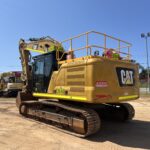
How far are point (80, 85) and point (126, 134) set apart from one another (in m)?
2.43

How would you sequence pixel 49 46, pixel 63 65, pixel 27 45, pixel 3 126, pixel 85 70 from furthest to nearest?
pixel 27 45, pixel 49 46, pixel 3 126, pixel 63 65, pixel 85 70

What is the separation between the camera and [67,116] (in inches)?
348

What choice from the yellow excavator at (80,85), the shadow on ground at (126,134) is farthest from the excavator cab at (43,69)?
the shadow on ground at (126,134)

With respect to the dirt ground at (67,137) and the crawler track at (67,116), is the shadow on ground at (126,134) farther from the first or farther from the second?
the crawler track at (67,116)

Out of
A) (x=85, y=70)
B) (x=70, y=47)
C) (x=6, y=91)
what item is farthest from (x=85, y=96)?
(x=6, y=91)

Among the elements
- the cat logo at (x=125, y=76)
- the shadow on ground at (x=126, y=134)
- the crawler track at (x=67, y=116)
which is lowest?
the shadow on ground at (x=126, y=134)

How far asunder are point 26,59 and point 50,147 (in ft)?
21.8

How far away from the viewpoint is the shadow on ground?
7734mm

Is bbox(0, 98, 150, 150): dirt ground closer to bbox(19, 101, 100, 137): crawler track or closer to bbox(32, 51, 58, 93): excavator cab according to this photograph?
bbox(19, 101, 100, 137): crawler track

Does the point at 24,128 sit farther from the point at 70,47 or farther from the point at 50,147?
the point at 70,47

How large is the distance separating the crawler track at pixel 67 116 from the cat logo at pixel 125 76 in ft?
4.89

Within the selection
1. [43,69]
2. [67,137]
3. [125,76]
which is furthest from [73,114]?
[43,69]

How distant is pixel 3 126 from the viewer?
9883mm

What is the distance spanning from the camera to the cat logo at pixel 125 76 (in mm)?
8594
